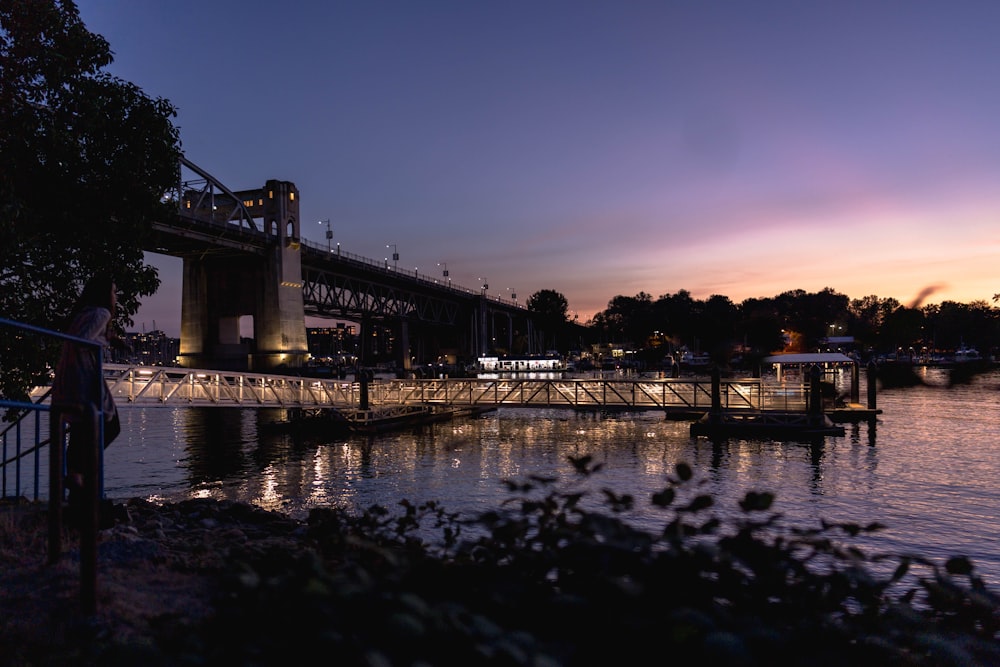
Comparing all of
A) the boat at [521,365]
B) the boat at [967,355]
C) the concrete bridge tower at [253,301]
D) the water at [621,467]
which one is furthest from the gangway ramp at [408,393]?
the boat at [967,355]

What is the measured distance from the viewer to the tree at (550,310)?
7042 inches

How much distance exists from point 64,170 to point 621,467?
62.0ft

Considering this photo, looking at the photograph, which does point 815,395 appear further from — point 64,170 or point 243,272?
point 243,272

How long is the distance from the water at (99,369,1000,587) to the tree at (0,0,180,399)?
327 inches

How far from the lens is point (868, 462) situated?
2436cm

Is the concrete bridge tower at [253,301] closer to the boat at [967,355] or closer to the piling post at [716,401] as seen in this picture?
the piling post at [716,401]

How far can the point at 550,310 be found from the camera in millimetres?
184750

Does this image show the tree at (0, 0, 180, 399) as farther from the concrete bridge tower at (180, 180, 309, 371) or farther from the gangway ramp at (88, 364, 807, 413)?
the concrete bridge tower at (180, 180, 309, 371)

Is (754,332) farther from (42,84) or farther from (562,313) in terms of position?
(42,84)

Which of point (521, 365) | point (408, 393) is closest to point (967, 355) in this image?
point (521, 365)

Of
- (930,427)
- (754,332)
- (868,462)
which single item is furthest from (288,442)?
(754,332)

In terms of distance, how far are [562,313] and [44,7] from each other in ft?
580

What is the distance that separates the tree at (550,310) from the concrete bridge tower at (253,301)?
11109 centimetres

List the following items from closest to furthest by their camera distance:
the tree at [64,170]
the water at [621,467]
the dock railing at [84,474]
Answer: the dock railing at [84,474]
the tree at [64,170]
the water at [621,467]
